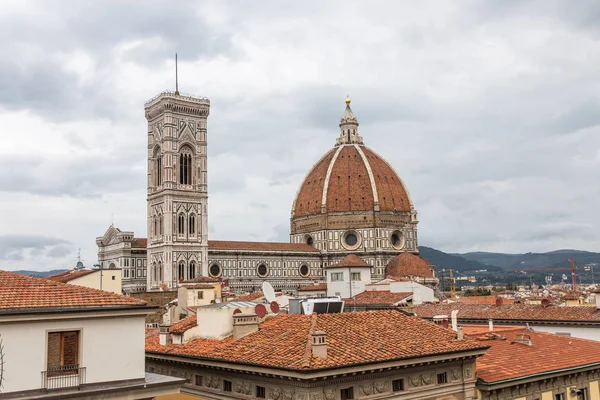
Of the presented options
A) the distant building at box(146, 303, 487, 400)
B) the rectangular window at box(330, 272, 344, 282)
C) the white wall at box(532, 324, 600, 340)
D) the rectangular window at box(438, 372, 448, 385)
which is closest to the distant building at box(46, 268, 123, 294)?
the distant building at box(146, 303, 487, 400)

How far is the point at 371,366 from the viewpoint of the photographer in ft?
56.9

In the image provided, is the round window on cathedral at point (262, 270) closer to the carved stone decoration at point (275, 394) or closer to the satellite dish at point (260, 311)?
the satellite dish at point (260, 311)

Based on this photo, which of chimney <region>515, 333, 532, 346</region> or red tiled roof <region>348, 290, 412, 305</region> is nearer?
chimney <region>515, 333, 532, 346</region>

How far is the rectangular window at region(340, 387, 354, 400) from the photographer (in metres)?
17.0

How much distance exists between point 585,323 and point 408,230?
101447 mm

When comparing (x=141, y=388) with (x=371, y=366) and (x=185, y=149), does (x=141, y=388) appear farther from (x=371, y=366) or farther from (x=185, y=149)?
(x=185, y=149)

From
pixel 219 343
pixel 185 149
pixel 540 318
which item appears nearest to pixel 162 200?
pixel 185 149

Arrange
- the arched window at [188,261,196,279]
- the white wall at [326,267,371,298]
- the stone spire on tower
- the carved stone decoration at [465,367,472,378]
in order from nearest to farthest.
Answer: the carved stone decoration at [465,367,472,378], the white wall at [326,267,371,298], the arched window at [188,261,196,279], the stone spire on tower

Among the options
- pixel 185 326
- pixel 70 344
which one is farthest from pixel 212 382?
pixel 70 344

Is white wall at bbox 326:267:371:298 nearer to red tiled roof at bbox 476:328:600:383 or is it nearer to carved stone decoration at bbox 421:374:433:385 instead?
red tiled roof at bbox 476:328:600:383

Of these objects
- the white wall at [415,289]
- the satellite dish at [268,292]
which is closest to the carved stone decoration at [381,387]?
the satellite dish at [268,292]

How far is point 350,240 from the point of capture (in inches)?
5364

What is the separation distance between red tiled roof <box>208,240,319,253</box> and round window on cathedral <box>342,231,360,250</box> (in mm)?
6539

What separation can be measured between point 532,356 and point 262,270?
101011mm
